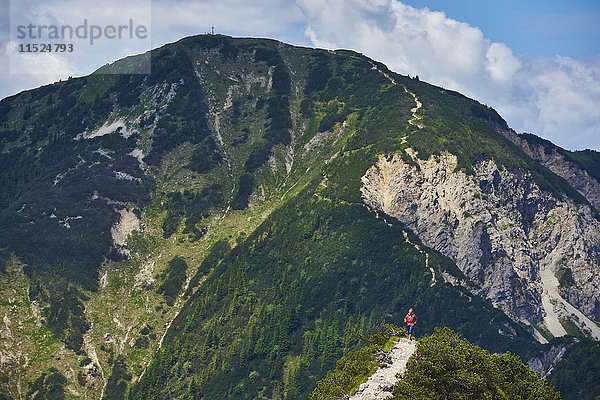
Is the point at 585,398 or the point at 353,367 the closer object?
the point at 353,367

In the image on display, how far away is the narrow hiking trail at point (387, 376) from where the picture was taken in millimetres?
72875

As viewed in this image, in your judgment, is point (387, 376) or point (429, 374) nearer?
point (429, 374)

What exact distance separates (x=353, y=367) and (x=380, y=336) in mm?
6628

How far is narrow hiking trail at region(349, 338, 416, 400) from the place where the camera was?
2869 inches

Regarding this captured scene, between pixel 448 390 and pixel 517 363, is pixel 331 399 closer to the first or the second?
pixel 448 390

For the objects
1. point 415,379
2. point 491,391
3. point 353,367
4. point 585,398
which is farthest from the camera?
point 585,398

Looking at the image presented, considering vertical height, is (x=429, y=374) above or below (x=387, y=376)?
above

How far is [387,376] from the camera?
75.6 metres

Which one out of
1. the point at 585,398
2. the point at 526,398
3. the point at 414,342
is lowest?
the point at 585,398

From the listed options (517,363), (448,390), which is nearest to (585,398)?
(517,363)

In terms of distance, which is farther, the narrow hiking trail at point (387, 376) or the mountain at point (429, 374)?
the narrow hiking trail at point (387, 376)

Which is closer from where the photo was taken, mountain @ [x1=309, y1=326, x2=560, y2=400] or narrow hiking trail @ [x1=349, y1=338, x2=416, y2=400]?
mountain @ [x1=309, y1=326, x2=560, y2=400]

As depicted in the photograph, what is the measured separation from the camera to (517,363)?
281ft

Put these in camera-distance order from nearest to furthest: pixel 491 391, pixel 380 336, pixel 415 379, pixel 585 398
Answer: pixel 415 379 → pixel 491 391 → pixel 380 336 → pixel 585 398
